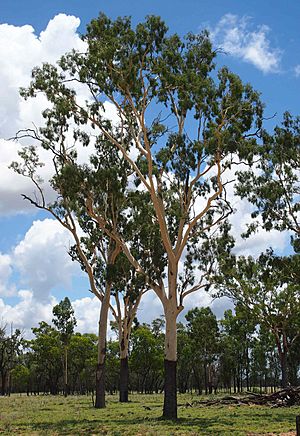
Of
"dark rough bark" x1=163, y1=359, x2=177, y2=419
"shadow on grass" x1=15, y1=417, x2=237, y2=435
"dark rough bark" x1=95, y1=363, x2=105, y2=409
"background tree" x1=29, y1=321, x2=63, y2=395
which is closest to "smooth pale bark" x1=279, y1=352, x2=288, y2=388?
"dark rough bark" x1=95, y1=363, x2=105, y2=409

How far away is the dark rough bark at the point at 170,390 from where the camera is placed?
2081cm

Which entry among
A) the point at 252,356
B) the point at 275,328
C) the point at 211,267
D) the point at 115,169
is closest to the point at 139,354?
the point at 252,356

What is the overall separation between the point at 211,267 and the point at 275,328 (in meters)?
14.8

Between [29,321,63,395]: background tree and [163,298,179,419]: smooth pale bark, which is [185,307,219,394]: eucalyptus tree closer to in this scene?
[29,321,63,395]: background tree

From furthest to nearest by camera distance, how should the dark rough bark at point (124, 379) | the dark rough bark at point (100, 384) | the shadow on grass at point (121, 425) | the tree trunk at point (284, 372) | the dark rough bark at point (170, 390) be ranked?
the tree trunk at point (284, 372)
the dark rough bark at point (124, 379)
the dark rough bark at point (100, 384)
the dark rough bark at point (170, 390)
the shadow on grass at point (121, 425)

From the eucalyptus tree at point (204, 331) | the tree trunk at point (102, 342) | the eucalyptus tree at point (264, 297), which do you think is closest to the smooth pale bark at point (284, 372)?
the eucalyptus tree at point (264, 297)

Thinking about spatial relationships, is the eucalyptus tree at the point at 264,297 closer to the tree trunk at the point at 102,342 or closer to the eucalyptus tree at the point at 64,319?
the tree trunk at the point at 102,342

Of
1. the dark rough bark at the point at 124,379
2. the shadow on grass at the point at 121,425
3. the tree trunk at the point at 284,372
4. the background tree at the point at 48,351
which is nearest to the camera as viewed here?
the shadow on grass at the point at 121,425

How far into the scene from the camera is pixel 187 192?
74.4ft

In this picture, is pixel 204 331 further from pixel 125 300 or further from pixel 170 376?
pixel 170 376

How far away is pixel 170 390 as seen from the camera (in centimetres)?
2086

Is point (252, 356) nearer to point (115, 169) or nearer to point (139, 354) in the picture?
point (139, 354)

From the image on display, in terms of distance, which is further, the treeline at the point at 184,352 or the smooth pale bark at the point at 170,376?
the treeline at the point at 184,352

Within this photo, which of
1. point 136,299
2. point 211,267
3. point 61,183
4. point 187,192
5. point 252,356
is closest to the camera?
point 187,192
